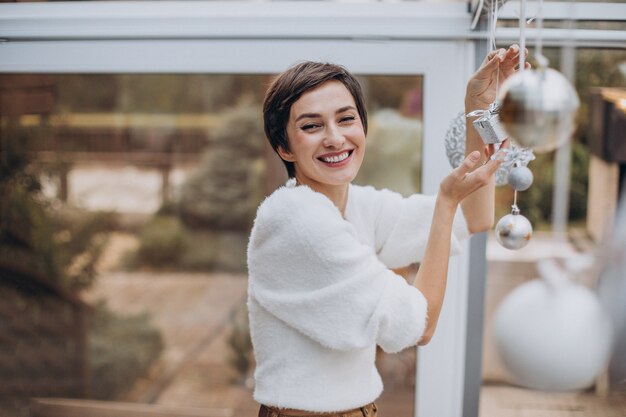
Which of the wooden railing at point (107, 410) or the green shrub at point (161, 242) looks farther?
the green shrub at point (161, 242)

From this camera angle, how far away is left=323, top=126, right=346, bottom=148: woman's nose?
1081 mm

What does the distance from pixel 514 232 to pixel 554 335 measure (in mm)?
306

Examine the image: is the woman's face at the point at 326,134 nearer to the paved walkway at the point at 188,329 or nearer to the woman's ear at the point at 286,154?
the woman's ear at the point at 286,154

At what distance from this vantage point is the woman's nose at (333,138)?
108 cm

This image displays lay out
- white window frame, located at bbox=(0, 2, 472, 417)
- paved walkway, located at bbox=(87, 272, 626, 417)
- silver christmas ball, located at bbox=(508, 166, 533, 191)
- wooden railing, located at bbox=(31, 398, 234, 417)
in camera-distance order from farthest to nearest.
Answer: paved walkway, located at bbox=(87, 272, 626, 417)
wooden railing, located at bbox=(31, 398, 234, 417)
white window frame, located at bbox=(0, 2, 472, 417)
silver christmas ball, located at bbox=(508, 166, 533, 191)

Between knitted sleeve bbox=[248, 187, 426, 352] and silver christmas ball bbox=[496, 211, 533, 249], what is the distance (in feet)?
0.55

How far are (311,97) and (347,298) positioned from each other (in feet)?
1.07

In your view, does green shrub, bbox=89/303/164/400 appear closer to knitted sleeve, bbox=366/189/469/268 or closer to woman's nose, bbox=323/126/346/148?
knitted sleeve, bbox=366/189/469/268

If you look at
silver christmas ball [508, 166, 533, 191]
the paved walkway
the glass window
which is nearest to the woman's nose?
silver christmas ball [508, 166, 533, 191]

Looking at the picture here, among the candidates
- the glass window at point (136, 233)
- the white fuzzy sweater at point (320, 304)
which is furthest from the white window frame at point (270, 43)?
the glass window at point (136, 233)

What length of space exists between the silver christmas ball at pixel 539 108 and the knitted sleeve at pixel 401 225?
2.01 ft

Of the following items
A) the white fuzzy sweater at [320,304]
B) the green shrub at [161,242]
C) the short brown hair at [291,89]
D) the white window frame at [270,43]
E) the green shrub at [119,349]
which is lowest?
the green shrub at [119,349]

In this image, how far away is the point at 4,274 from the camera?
2.55 metres

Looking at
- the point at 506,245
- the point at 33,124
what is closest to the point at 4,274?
the point at 33,124
